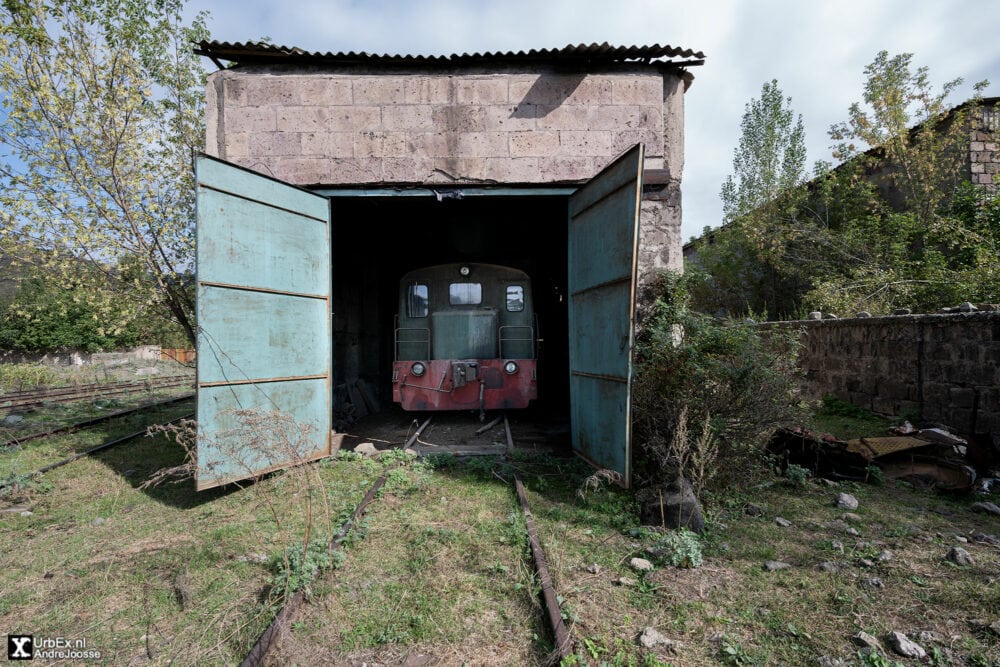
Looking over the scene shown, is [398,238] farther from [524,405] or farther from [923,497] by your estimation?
[923,497]

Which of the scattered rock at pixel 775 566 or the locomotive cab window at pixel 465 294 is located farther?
the locomotive cab window at pixel 465 294

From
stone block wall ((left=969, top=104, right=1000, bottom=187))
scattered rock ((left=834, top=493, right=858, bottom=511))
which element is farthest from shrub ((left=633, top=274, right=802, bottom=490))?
stone block wall ((left=969, top=104, right=1000, bottom=187))

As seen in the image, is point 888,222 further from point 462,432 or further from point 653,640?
point 653,640

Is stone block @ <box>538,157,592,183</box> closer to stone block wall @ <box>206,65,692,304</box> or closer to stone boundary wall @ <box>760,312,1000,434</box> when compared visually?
stone block wall @ <box>206,65,692,304</box>

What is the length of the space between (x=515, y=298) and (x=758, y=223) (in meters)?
12.1

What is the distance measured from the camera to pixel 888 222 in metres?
13.7

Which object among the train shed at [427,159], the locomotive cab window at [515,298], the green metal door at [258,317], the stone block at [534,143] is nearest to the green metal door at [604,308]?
the train shed at [427,159]

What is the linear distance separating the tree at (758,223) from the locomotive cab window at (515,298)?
25.8ft

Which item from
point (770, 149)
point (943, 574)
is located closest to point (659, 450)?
point (943, 574)

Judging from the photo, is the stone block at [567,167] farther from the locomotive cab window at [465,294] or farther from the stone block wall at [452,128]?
the locomotive cab window at [465,294]

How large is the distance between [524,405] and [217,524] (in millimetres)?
5230

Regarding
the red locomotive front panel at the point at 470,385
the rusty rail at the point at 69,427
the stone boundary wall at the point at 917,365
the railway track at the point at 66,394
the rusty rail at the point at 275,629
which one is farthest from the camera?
the railway track at the point at 66,394

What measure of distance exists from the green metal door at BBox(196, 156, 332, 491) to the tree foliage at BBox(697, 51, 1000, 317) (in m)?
8.58

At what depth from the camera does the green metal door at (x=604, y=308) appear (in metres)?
4.88
